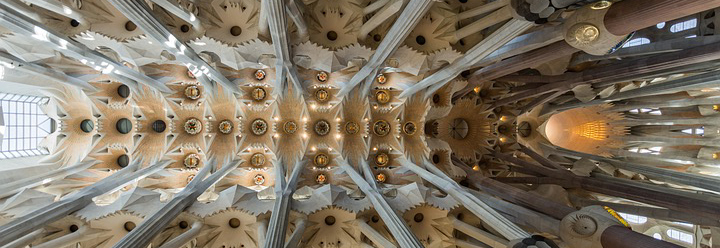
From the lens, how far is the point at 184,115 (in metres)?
15.5

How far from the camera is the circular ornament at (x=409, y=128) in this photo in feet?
52.9

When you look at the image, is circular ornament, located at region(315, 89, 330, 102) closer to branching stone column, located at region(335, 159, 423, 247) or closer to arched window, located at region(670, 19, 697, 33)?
branching stone column, located at region(335, 159, 423, 247)

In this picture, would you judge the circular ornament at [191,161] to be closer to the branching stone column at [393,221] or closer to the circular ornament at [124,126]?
the circular ornament at [124,126]

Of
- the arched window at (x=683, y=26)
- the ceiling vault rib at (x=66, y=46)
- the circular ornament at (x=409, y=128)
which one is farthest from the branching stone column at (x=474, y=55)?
the ceiling vault rib at (x=66, y=46)

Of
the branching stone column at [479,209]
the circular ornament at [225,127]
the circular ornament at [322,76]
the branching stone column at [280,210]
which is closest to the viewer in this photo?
the branching stone column at [479,209]

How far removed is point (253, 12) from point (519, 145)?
1320cm

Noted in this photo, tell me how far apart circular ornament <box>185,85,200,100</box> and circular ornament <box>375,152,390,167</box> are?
8056mm

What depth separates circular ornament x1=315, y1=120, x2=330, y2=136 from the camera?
645 inches

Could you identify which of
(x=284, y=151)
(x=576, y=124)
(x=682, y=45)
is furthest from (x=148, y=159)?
(x=576, y=124)

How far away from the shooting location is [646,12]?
17.8ft

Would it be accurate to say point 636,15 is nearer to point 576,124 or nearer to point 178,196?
point 178,196

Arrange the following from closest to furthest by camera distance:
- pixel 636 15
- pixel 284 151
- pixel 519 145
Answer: pixel 636 15 < pixel 284 151 < pixel 519 145

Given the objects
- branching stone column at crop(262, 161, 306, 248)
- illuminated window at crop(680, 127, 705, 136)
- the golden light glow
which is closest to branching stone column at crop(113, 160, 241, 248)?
branching stone column at crop(262, 161, 306, 248)

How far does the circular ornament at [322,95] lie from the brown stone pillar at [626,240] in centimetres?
1130
